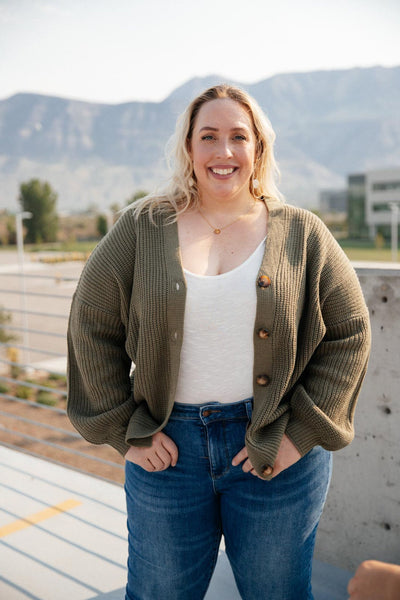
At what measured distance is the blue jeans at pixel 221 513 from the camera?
1438 millimetres

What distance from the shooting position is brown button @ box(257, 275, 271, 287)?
1.40 m

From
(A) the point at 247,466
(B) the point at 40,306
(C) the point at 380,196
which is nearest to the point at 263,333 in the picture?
(A) the point at 247,466

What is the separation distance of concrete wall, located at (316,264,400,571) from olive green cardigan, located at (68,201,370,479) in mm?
619

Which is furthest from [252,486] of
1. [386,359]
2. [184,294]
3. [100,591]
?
[100,591]

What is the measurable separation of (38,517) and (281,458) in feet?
5.94

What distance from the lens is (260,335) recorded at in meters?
1.40

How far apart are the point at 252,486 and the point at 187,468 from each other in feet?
0.55

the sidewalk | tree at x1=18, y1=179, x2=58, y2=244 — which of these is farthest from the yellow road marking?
tree at x1=18, y1=179, x2=58, y2=244

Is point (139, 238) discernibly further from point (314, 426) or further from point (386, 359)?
point (386, 359)

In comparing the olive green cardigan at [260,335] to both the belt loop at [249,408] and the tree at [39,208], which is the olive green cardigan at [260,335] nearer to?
the belt loop at [249,408]

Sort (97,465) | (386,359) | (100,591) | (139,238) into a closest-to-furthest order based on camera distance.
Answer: (139,238) < (386,359) < (100,591) < (97,465)

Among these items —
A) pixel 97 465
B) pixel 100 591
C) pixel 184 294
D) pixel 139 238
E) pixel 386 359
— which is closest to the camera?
pixel 184 294

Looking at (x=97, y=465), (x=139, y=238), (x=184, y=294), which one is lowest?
(x=97, y=465)

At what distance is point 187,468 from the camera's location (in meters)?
1.46
